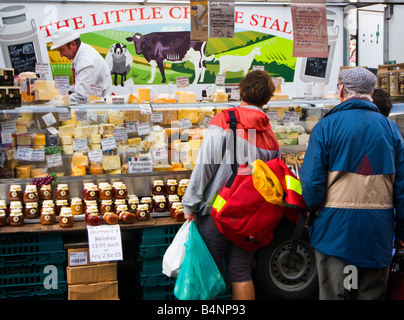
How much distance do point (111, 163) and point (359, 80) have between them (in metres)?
2.20

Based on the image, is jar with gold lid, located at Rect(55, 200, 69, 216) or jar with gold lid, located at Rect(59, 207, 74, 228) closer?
jar with gold lid, located at Rect(59, 207, 74, 228)

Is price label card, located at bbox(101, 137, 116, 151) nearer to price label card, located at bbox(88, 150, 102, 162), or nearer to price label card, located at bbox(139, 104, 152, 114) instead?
price label card, located at bbox(88, 150, 102, 162)

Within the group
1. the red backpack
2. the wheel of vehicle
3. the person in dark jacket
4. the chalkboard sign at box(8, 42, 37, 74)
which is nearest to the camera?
the red backpack

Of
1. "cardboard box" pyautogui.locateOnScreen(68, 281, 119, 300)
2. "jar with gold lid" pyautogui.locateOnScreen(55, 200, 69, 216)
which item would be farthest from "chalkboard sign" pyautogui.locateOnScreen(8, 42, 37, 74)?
"cardboard box" pyautogui.locateOnScreen(68, 281, 119, 300)

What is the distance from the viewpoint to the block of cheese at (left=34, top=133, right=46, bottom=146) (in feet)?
13.9

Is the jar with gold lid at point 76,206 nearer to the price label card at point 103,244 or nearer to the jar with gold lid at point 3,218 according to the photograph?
the price label card at point 103,244

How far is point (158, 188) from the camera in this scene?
4.21 m

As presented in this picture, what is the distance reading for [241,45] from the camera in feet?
27.2

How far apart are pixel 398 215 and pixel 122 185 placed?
7.01 feet

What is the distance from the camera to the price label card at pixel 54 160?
13.8ft

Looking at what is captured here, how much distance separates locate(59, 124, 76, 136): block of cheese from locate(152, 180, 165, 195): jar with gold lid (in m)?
0.85

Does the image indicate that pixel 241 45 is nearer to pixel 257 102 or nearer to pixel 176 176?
pixel 176 176

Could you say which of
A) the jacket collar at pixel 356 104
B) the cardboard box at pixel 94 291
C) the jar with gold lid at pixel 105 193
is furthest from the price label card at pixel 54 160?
the jacket collar at pixel 356 104

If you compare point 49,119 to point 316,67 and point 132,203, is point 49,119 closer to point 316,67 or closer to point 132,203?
point 132,203
